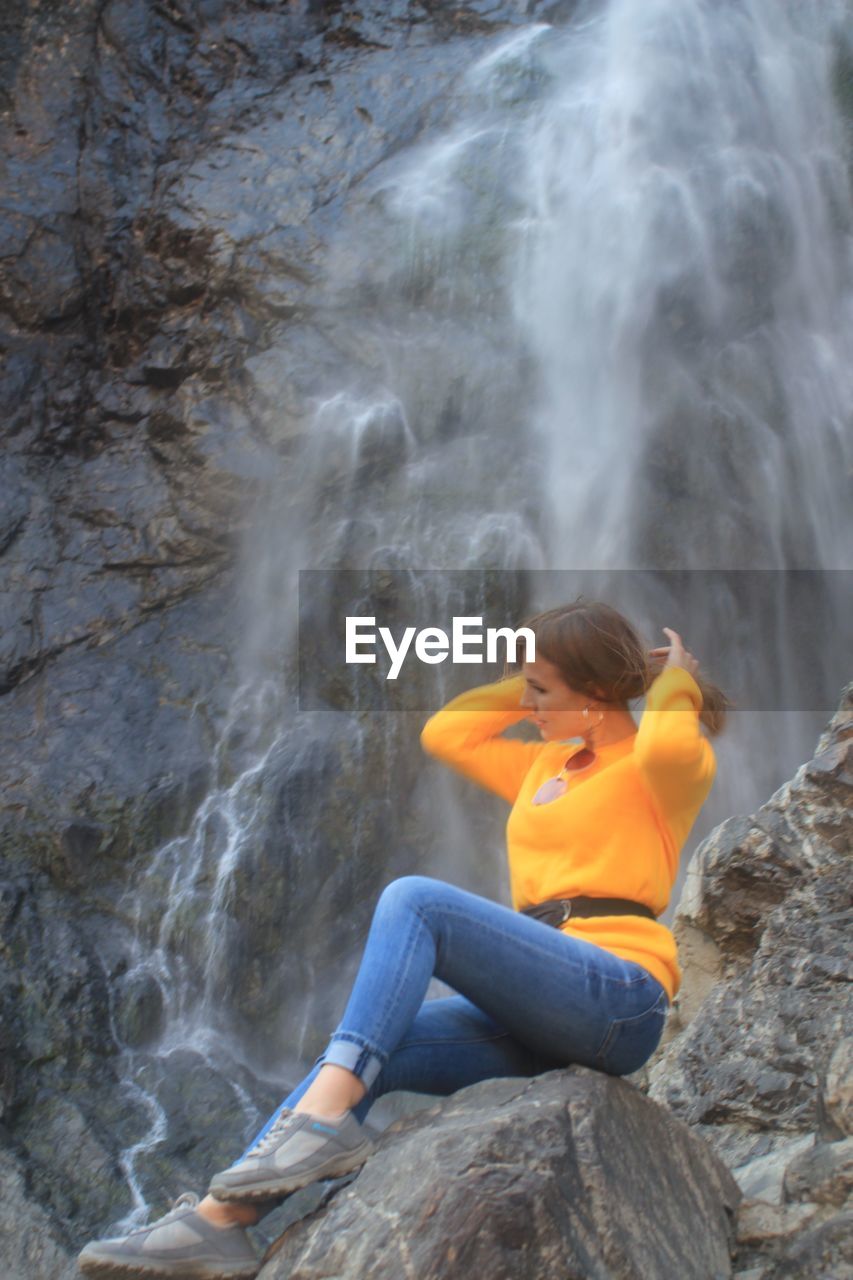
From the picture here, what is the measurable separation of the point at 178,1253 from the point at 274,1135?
0.87ft

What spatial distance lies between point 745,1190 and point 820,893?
1127mm

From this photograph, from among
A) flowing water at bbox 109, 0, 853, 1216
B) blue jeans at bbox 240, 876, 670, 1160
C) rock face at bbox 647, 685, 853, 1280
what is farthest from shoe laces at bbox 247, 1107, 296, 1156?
flowing water at bbox 109, 0, 853, 1216

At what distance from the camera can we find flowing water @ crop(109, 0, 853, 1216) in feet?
23.6

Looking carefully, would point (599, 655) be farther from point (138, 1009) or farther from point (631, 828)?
point (138, 1009)

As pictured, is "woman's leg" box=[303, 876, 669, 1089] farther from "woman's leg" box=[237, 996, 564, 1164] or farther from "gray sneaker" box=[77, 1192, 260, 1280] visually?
"gray sneaker" box=[77, 1192, 260, 1280]

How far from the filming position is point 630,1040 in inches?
105

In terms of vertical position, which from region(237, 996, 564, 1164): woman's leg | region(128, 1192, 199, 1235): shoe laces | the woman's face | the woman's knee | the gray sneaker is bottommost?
the gray sneaker

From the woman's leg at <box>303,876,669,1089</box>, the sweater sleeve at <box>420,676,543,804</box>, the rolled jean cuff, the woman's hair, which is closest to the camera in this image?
the rolled jean cuff

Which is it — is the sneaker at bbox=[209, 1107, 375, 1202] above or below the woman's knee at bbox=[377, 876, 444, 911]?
below

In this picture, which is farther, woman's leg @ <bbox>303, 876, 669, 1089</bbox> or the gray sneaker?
woman's leg @ <bbox>303, 876, 669, 1089</bbox>

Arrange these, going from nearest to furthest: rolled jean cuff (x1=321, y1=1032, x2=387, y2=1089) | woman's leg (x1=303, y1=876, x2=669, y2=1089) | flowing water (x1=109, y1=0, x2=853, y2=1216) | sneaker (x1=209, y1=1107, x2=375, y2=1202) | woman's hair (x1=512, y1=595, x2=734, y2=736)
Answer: sneaker (x1=209, y1=1107, x2=375, y2=1202) < rolled jean cuff (x1=321, y1=1032, x2=387, y2=1089) < woman's leg (x1=303, y1=876, x2=669, y2=1089) < woman's hair (x1=512, y1=595, x2=734, y2=736) < flowing water (x1=109, y1=0, x2=853, y2=1216)

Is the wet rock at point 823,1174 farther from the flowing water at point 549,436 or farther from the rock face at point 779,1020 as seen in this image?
the flowing water at point 549,436

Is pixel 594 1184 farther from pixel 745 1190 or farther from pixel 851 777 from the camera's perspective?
pixel 851 777

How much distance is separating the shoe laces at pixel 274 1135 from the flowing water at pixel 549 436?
400 cm
